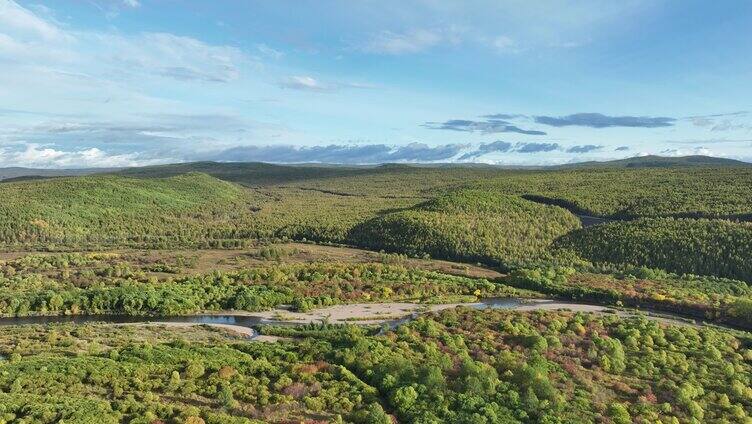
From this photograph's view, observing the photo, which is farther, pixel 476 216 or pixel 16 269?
pixel 476 216

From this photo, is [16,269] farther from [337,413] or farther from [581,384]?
[581,384]

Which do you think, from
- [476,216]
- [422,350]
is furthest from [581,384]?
[476,216]

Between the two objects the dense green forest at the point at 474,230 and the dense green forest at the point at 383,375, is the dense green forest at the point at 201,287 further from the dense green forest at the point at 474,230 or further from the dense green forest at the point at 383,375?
the dense green forest at the point at 474,230

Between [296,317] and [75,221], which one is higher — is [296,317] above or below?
below

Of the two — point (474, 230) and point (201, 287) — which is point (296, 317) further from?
point (474, 230)

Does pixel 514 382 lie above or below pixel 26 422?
below

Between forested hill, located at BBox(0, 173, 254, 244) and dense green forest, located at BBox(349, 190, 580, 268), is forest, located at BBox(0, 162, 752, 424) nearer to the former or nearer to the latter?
dense green forest, located at BBox(349, 190, 580, 268)

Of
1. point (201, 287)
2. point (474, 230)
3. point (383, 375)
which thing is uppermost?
point (201, 287)

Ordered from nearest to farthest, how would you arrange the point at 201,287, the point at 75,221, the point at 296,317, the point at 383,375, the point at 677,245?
1. the point at 383,375
2. the point at 296,317
3. the point at 201,287
4. the point at 677,245
5. the point at 75,221

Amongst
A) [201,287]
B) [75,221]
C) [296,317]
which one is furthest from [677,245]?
[75,221]
